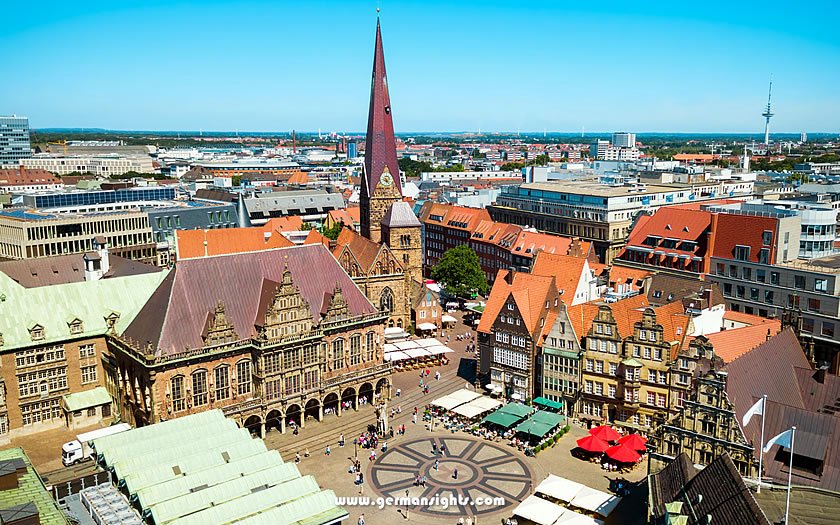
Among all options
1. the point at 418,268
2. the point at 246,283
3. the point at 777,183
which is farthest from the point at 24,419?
the point at 777,183

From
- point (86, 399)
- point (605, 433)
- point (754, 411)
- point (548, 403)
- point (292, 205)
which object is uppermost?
point (292, 205)

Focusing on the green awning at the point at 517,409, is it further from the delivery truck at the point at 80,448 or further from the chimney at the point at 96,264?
the chimney at the point at 96,264

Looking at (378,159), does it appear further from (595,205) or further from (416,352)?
(595,205)

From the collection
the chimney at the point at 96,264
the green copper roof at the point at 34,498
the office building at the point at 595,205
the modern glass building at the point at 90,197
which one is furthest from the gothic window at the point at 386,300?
the modern glass building at the point at 90,197

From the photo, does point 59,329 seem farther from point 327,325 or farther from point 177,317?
point 327,325

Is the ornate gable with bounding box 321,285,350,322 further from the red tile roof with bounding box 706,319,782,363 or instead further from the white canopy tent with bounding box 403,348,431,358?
the red tile roof with bounding box 706,319,782,363

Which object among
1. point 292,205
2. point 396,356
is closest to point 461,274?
point 396,356

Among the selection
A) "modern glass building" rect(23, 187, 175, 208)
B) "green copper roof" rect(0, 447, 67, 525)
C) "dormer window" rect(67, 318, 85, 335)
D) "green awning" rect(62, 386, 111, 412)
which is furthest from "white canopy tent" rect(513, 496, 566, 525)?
"modern glass building" rect(23, 187, 175, 208)
